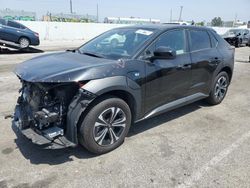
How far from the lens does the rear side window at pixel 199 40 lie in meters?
5.07

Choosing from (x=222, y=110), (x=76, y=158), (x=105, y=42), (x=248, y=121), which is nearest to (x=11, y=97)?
(x=105, y=42)

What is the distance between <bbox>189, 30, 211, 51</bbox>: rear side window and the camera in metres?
5.07

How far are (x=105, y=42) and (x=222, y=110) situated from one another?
9.58 ft

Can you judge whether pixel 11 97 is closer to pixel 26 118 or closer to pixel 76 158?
pixel 26 118

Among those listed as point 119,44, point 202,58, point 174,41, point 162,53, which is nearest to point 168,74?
point 162,53

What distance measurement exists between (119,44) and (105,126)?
57.2 inches

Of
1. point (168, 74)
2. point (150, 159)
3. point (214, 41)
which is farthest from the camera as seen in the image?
point (214, 41)

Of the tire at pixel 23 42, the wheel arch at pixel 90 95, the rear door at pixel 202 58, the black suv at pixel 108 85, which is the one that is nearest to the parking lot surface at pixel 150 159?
the black suv at pixel 108 85

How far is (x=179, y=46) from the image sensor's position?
475 cm

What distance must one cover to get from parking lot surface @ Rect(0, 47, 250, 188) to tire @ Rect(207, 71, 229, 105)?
828 millimetres

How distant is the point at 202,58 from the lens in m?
5.14

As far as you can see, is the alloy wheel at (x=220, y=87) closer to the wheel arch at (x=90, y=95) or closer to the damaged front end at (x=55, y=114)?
the wheel arch at (x=90, y=95)

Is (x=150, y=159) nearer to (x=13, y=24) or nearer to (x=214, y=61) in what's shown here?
(x=214, y=61)

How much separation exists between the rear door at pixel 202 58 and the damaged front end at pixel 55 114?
2.45 meters
